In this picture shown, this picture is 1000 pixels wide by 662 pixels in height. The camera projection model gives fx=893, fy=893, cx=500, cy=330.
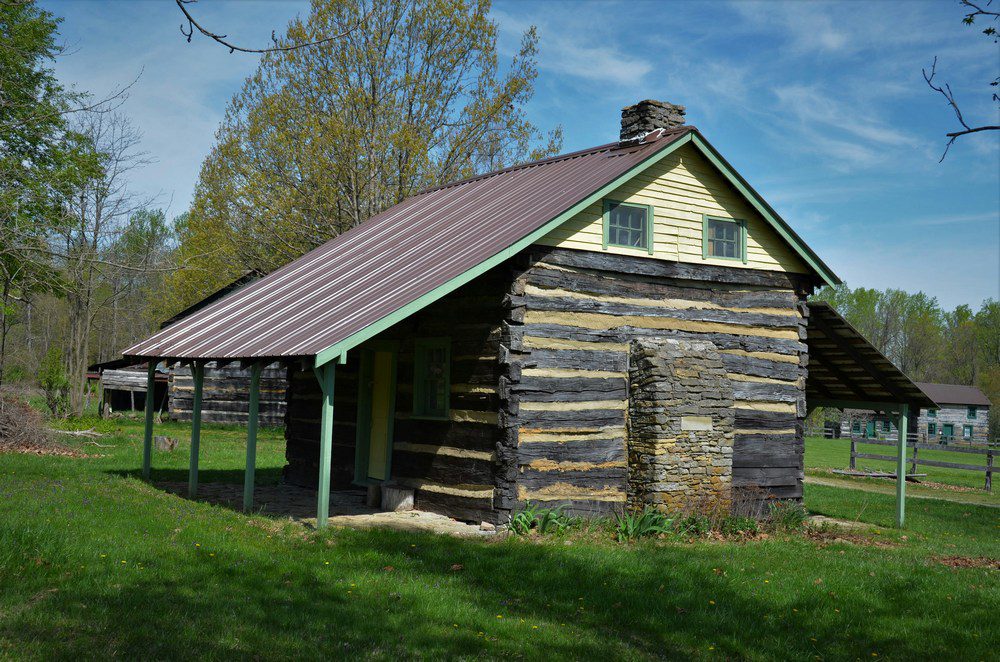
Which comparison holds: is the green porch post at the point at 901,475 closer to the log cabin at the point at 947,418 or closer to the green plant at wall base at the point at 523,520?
the green plant at wall base at the point at 523,520

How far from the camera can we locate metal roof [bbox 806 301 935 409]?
55.6 ft

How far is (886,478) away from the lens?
29.8 metres

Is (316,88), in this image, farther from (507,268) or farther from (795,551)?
(795,551)

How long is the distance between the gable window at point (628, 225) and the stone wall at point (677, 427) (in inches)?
64.0

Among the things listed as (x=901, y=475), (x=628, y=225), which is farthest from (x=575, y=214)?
(x=901, y=475)

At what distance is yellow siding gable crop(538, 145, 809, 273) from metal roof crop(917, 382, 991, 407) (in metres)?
59.3

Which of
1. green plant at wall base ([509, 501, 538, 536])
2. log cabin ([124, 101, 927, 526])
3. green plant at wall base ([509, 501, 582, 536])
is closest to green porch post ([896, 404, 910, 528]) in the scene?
log cabin ([124, 101, 927, 526])

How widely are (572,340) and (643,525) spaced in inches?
116

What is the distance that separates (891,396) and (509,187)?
8.78 metres

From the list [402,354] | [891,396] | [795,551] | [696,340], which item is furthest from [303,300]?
[891,396]

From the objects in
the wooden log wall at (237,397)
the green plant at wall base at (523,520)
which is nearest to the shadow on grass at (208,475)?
the green plant at wall base at (523,520)

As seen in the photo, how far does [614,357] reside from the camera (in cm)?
1410

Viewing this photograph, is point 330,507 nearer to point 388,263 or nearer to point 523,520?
point 523,520

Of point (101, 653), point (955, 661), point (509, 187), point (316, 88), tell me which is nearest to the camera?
point (101, 653)
